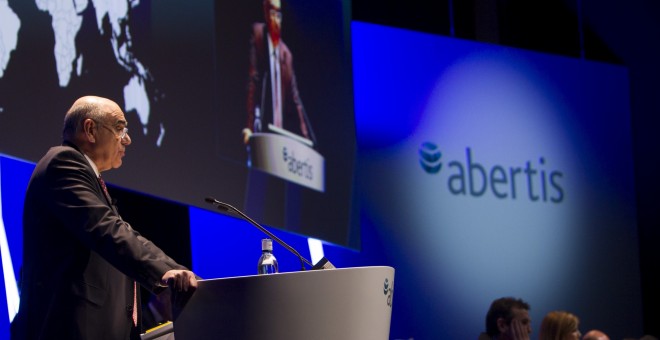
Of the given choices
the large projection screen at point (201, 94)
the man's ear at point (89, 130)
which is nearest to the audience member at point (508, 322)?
the large projection screen at point (201, 94)

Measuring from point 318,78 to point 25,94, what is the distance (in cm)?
214

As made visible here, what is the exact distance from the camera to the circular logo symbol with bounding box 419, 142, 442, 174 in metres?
6.57

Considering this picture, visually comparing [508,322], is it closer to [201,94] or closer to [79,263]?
[201,94]

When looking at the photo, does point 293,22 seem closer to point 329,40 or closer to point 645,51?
point 329,40

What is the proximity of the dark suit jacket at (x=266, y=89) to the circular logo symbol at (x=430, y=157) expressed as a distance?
66.0 inches

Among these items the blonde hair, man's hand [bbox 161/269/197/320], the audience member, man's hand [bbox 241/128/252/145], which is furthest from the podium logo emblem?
the blonde hair

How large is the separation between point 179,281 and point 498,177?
4960mm

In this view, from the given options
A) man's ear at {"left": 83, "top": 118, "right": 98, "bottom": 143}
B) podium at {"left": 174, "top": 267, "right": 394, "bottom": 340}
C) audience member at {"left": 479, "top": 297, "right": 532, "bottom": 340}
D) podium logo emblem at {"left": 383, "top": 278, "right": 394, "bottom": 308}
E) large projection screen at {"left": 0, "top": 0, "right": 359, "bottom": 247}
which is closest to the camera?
podium at {"left": 174, "top": 267, "right": 394, "bottom": 340}

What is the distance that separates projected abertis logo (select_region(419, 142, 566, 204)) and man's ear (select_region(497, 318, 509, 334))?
183cm

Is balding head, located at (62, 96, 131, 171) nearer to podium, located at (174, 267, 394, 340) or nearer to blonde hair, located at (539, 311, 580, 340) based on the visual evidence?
podium, located at (174, 267, 394, 340)

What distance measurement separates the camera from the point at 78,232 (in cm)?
224

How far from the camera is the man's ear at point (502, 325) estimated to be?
194 inches

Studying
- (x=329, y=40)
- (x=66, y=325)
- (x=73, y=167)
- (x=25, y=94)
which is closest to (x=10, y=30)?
(x=25, y=94)

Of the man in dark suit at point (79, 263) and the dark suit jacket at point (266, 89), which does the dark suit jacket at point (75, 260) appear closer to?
the man in dark suit at point (79, 263)
